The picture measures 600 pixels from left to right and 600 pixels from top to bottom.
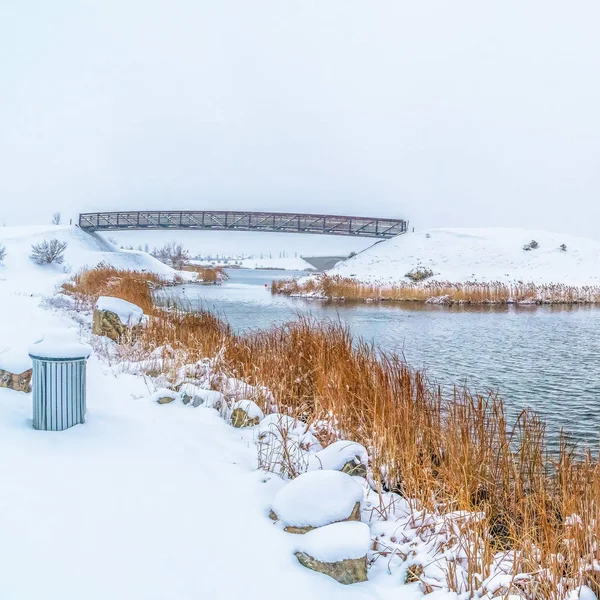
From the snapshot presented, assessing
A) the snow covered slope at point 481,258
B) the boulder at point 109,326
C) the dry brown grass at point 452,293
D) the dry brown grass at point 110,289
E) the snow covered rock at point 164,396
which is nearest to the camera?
the snow covered rock at point 164,396

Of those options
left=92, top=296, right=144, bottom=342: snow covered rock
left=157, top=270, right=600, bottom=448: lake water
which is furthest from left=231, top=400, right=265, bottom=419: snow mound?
left=92, top=296, right=144, bottom=342: snow covered rock

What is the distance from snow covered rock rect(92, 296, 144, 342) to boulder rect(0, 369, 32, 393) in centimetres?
329

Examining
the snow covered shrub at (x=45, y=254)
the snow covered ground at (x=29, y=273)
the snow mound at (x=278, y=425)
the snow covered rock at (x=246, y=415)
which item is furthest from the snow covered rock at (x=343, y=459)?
the snow covered shrub at (x=45, y=254)

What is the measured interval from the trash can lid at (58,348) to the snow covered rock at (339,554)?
6.12 feet

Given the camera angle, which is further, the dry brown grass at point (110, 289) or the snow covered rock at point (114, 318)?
the dry brown grass at point (110, 289)

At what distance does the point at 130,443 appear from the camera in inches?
133

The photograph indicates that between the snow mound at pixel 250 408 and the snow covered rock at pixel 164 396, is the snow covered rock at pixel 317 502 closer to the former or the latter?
the snow mound at pixel 250 408

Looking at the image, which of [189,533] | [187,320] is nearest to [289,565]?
[189,533]

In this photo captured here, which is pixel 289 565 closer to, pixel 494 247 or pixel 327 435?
pixel 327 435

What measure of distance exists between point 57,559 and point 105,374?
3.27 meters

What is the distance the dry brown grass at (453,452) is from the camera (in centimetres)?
229

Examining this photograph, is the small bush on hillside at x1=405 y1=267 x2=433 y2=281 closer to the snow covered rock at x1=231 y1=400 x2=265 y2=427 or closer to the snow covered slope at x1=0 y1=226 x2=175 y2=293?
the snow covered slope at x1=0 y1=226 x2=175 y2=293

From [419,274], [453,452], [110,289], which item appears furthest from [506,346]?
[419,274]

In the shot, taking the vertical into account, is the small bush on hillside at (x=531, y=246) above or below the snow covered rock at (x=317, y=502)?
above
